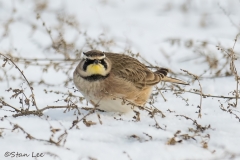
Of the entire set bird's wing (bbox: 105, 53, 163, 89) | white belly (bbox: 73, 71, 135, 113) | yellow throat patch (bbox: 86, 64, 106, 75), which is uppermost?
bird's wing (bbox: 105, 53, 163, 89)

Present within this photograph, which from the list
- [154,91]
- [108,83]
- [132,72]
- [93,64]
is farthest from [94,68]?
[154,91]

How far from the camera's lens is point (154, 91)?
6676 mm

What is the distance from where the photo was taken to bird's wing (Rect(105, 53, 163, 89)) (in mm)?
5596

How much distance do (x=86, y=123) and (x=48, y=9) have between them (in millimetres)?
7179

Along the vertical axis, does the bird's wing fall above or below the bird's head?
above

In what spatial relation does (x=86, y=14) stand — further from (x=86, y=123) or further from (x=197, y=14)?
(x=86, y=123)

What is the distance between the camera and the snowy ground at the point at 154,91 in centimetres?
424

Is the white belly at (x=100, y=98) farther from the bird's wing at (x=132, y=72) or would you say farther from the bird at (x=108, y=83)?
the bird's wing at (x=132, y=72)

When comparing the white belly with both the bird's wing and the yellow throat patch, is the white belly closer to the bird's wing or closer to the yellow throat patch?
the yellow throat patch

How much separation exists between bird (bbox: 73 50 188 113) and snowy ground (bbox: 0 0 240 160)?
0.13 metres

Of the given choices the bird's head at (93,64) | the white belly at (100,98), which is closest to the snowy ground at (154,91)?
the white belly at (100,98)

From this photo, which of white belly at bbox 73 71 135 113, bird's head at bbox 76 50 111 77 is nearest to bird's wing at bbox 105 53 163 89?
bird's head at bbox 76 50 111 77

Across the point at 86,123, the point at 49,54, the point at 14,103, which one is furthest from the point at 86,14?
the point at 86,123

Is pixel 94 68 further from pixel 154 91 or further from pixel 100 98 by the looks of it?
pixel 154 91
